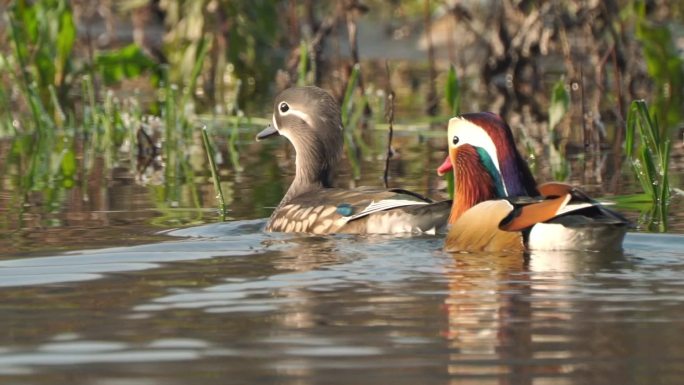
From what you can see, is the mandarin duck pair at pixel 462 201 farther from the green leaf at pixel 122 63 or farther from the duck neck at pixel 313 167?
the green leaf at pixel 122 63

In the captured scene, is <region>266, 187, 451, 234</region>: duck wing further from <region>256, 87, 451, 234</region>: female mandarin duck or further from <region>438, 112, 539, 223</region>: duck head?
<region>438, 112, 539, 223</region>: duck head

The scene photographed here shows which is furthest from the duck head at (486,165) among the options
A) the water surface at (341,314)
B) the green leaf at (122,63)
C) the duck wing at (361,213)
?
the green leaf at (122,63)

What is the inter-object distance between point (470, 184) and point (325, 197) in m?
0.99

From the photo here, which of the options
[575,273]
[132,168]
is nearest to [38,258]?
[575,273]

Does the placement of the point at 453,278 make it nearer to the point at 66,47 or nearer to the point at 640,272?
the point at 640,272

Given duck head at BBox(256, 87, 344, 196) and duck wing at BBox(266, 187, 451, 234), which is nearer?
duck wing at BBox(266, 187, 451, 234)

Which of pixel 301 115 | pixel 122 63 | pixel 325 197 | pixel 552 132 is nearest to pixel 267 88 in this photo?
pixel 122 63

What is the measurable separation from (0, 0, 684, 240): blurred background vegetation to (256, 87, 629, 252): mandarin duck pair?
856 mm

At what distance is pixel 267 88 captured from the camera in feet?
61.4

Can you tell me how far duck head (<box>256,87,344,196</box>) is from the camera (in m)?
9.56

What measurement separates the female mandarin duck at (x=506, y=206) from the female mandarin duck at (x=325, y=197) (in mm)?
216

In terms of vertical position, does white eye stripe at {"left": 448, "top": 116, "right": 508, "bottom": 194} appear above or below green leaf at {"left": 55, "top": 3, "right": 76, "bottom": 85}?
below

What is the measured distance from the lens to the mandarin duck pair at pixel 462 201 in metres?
7.26

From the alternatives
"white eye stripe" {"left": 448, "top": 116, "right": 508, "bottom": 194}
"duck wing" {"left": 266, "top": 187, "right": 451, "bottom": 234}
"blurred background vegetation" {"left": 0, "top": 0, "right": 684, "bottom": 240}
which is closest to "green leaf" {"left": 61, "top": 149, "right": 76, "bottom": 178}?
"blurred background vegetation" {"left": 0, "top": 0, "right": 684, "bottom": 240}
